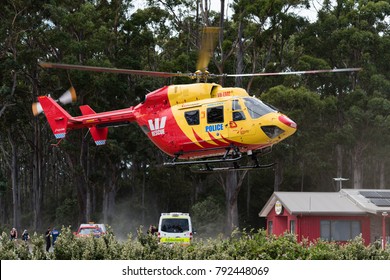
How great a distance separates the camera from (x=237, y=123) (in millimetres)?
21547

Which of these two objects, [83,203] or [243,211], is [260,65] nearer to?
[243,211]

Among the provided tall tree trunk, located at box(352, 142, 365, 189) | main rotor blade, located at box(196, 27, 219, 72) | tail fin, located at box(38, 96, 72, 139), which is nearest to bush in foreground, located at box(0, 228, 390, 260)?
main rotor blade, located at box(196, 27, 219, 72)

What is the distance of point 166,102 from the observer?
23.2m

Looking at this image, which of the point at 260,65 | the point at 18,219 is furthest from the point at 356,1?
the point at 18,219

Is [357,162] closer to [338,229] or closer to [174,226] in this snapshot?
[338,229]

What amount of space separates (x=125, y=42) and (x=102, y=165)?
40.8ft

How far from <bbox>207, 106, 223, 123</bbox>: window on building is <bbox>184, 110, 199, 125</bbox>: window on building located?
1.31 ft

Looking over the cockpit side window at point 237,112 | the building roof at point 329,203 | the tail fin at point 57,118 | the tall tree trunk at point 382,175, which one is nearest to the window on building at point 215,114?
the cockpit side window at point 237,112

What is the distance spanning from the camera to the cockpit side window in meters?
21.6

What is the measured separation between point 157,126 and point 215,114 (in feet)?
7.49

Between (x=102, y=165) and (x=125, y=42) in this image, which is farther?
(x=102, y=165)

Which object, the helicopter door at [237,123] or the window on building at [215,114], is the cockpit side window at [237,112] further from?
the window on building at [215,114]

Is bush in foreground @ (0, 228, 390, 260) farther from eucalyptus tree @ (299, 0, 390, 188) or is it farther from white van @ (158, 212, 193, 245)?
eucalyptus tree @ (299, 0, 390, 188)

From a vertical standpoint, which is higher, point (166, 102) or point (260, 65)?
point (260, 65)
